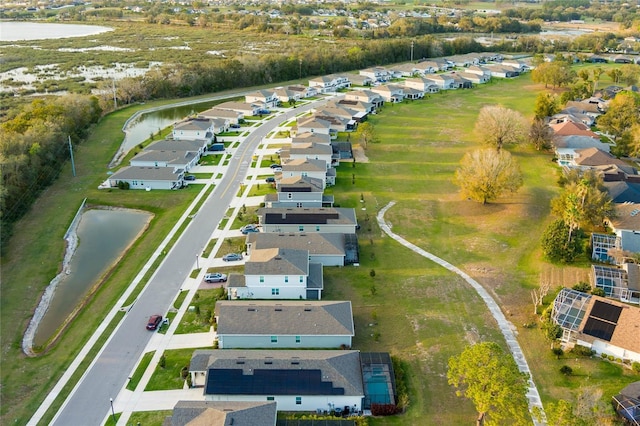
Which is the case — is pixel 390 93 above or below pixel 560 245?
above

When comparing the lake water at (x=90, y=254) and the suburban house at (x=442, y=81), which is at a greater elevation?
the suburban house at (x=442, y=81)

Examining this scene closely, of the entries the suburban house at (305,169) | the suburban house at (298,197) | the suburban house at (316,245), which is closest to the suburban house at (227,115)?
the suburban house at (305,169)

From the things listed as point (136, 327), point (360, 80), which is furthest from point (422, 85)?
point (136, 327)

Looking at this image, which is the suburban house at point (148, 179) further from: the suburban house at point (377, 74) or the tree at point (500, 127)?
the suburban house at point (377, 74)

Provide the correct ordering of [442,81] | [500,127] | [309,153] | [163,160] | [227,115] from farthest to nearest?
1. [442,81]
2. [227,115]
3. [500,127]
4. [309,153]
5. [163,160]

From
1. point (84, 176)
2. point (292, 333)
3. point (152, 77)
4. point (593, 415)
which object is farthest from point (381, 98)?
point (593, 415)

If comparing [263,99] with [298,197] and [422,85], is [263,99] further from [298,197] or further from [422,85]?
[298,197]
